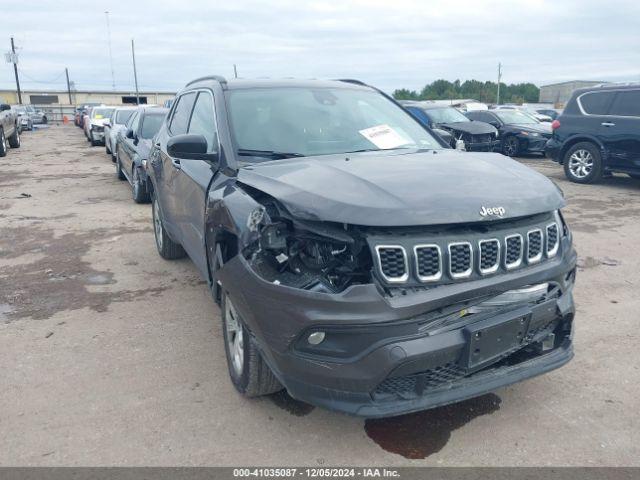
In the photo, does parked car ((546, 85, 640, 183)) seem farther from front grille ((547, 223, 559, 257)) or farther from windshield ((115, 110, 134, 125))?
windshield ((115, 110, 134, 125))

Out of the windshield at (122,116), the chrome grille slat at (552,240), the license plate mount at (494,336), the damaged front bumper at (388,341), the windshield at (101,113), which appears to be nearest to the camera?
the damaged front bumper at (388,341)

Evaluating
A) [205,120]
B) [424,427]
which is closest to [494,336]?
[424,427]

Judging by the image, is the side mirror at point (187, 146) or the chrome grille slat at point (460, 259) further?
the side mirror at point (187, 146)

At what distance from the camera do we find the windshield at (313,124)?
3.62 m

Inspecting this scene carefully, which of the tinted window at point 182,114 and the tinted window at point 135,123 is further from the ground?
the tinted window at point 182,114

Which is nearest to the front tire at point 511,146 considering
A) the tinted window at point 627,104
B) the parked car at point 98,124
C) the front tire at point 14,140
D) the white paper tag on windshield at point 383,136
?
the tinted window at point 627,104

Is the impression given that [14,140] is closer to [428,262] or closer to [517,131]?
[517,131]

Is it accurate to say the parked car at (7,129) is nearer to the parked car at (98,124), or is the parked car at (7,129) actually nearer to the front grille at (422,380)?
the parked car at (98,124)

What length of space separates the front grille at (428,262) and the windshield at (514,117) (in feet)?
48.6

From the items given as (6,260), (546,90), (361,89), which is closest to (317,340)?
(361,89)

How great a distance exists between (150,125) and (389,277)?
8266 millimetres

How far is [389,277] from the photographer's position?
95.2 inches

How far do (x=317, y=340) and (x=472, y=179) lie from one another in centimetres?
117

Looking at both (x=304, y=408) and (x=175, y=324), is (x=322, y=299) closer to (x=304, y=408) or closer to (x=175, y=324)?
(x=304, y=408)
